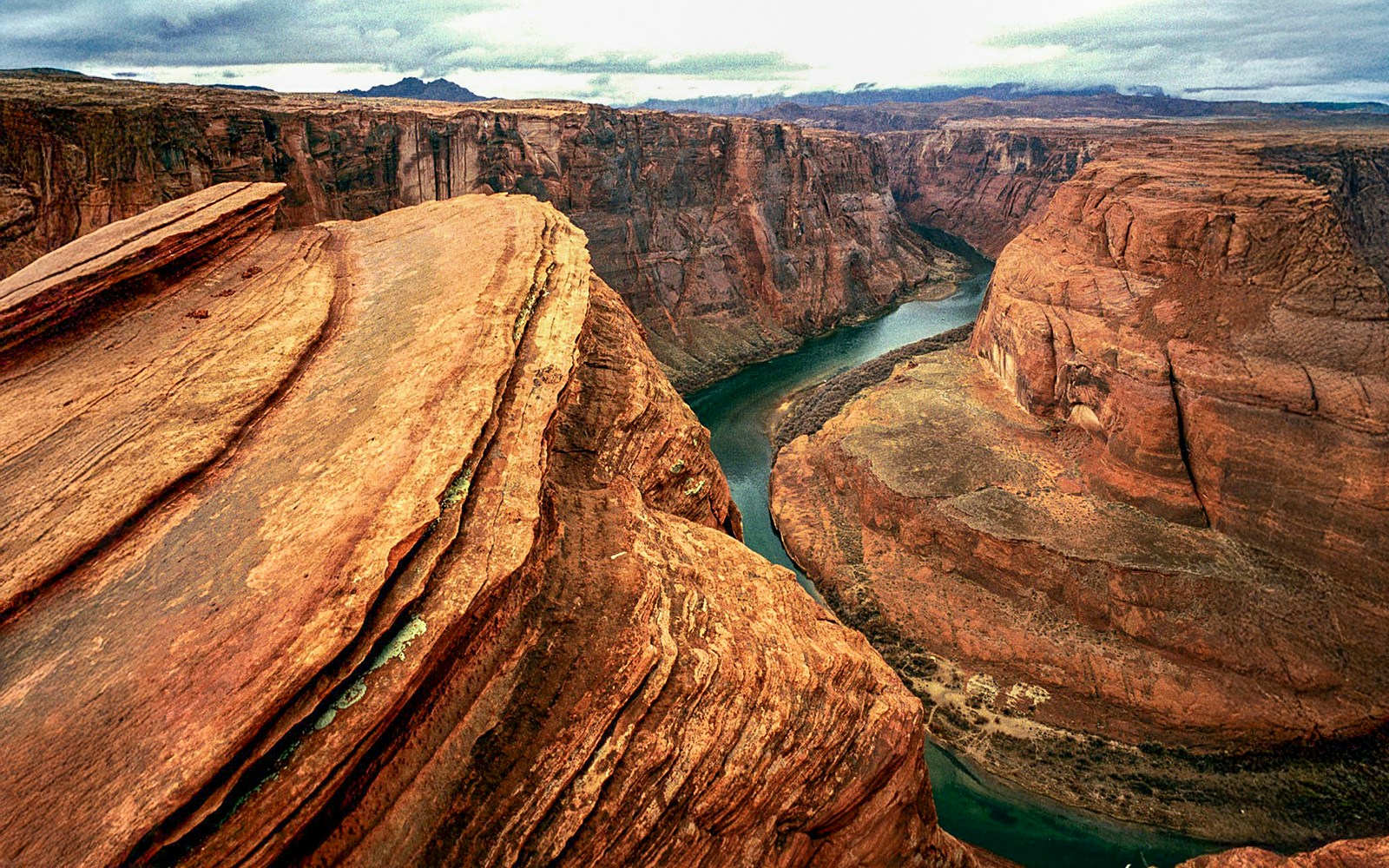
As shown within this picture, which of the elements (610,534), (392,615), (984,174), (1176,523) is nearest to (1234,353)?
(1176,523)

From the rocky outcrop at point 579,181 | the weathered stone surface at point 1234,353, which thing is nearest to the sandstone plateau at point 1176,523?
the weathered stone surface at point 1234,353

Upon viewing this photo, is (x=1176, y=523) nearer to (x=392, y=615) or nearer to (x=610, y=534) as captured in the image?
(x=610, y=534)

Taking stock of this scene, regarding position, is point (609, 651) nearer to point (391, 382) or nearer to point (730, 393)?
point (391, 382)

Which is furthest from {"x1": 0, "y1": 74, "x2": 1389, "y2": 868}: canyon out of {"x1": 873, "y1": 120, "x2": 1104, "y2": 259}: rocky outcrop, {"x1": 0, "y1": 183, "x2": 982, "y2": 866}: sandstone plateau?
{"x1": 873, "y1": 120, "x2": 1104, "y2": 259}: rocky outcrop

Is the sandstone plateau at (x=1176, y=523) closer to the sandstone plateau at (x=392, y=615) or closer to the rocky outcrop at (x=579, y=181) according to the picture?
the sandstone plateau at (x=392, y=615)

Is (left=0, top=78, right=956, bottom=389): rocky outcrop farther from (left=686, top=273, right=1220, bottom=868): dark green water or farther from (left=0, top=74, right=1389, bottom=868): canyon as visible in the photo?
(left=686, top=273, right=1220, bottom=868): dark green water
